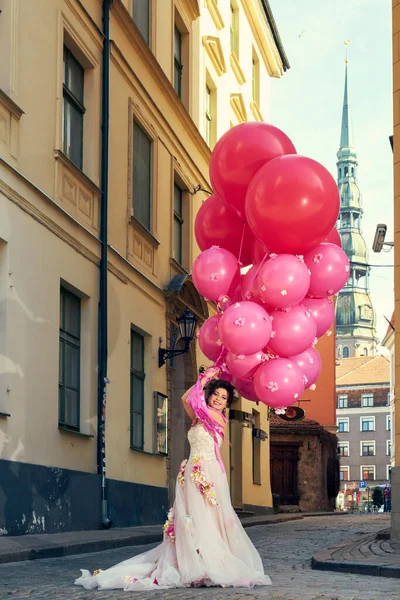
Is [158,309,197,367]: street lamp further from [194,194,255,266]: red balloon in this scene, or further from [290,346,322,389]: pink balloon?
[290,346,322,389]: pink balloon

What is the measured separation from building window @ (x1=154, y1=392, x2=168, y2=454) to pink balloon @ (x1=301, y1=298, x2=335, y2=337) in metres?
10.4

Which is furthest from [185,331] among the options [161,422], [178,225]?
[178,225]

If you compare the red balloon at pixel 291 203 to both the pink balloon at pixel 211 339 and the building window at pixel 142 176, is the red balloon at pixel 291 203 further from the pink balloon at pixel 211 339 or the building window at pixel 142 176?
the building window at pixel 142 176

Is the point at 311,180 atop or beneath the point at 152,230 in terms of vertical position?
beneath

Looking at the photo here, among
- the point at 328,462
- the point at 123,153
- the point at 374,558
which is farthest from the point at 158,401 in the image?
the point at 328,462

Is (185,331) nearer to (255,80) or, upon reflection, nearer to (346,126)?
(255,80)

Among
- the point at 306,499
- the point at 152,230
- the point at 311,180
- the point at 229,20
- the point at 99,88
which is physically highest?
the point at 229,20

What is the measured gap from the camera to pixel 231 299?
28.7 ft

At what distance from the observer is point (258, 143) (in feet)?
28.3

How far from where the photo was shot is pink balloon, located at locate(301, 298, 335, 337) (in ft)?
28.6

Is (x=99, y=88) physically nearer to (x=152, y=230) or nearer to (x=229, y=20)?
(x=152, y=230)

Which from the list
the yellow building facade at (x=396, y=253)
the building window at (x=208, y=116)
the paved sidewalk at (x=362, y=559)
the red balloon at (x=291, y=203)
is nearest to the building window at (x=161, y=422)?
the yellow building facade at (x=396, y=253)

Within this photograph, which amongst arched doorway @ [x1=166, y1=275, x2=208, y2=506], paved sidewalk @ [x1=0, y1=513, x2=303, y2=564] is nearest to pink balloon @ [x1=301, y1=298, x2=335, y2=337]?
paved sidewalk @ [x1=0, y1=513, x2=303, y2=564]

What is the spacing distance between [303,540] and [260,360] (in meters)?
8.63
